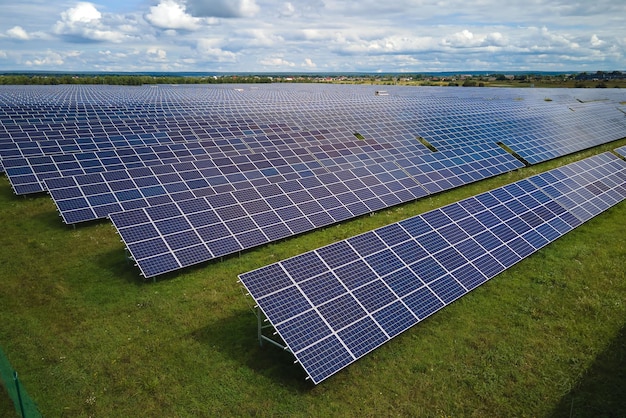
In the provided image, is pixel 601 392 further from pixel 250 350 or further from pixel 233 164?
pixel 233 164

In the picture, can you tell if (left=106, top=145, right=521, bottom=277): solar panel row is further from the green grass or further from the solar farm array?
the green grass

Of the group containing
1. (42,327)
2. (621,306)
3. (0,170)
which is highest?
(621,306)

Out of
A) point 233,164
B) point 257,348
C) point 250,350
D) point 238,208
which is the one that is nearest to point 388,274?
point 257,348

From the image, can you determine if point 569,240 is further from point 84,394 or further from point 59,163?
point 59,163

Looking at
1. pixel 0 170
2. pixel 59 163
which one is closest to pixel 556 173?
pixel 59 163

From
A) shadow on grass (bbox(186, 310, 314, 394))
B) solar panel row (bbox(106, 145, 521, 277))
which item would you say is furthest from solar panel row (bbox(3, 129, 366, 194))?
shadow on grass (bbox(186, 310, 314, 394))

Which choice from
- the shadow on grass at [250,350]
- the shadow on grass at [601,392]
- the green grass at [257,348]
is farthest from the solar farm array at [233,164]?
the shadow on grass at [601,392]
